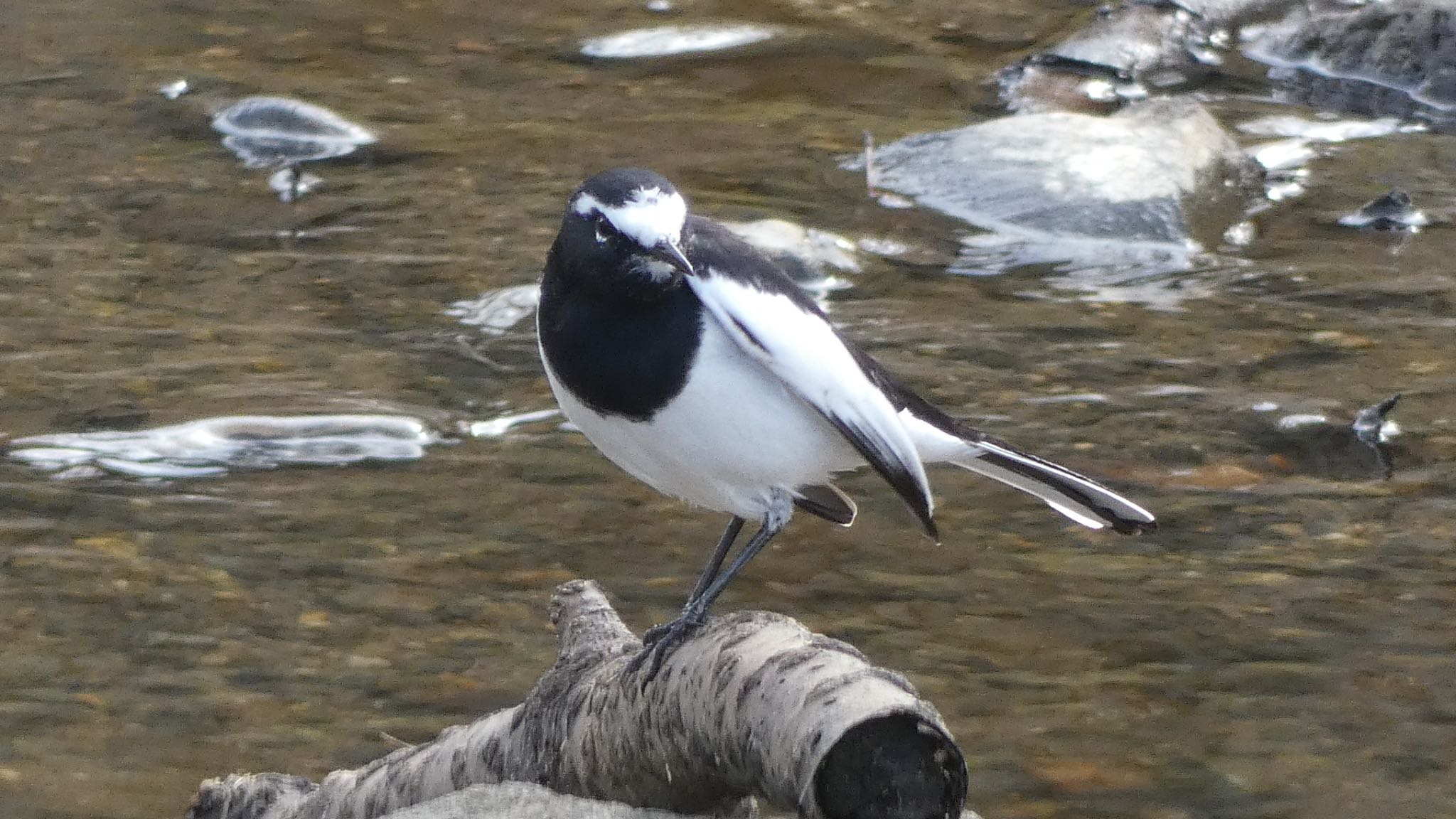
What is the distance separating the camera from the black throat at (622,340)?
349cm

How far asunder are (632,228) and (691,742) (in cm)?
92

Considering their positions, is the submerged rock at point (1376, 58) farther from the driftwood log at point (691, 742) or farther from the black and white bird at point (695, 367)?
the driftwood log at point (691, 742)

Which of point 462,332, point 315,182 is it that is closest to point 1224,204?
point 462,332

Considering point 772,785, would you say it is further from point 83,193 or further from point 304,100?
point 304,100

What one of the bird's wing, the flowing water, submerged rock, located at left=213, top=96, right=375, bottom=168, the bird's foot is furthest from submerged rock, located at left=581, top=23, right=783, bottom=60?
the bird's foot

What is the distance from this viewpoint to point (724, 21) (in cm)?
1148

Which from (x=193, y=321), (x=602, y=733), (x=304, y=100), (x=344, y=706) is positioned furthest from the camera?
(x=304, y=100)

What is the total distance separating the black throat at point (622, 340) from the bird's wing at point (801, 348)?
7 cm

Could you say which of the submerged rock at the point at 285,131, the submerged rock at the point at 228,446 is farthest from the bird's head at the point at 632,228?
the submerged rock at the point at 285,131

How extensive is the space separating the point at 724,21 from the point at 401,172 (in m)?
3.02

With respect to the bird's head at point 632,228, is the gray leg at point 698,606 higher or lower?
lower

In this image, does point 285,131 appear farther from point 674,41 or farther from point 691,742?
point 691,742

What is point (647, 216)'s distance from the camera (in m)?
3.46

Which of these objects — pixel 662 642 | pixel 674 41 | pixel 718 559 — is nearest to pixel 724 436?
pixel 662 642
